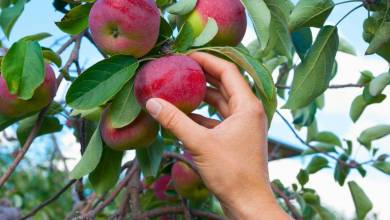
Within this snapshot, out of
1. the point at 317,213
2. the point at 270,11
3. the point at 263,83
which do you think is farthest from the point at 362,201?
the point at 263,83

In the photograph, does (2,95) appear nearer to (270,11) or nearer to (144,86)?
(144,86)

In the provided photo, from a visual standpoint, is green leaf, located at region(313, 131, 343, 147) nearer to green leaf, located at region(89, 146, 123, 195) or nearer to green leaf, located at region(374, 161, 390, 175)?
green leaf, located at region(374, 161, 390, 175)

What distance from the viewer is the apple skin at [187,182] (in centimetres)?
158

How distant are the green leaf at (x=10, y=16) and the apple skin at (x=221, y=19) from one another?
14.0 inches

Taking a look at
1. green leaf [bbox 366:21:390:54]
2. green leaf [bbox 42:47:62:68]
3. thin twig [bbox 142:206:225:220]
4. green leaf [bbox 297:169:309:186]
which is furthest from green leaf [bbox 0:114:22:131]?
green leaf [bbox 297:169:309:186]

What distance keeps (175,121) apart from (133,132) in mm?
140

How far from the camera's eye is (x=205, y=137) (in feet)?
2.75

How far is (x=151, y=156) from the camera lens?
1.19 metres

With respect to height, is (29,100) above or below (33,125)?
above

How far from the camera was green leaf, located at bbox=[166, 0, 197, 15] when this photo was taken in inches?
36.9

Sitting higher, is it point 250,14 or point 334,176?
point 250,14

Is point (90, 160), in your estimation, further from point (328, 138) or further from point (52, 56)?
point (328, 138)

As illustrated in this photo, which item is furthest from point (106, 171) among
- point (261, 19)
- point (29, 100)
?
point (261, 19)

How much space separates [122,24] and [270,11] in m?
0.30
